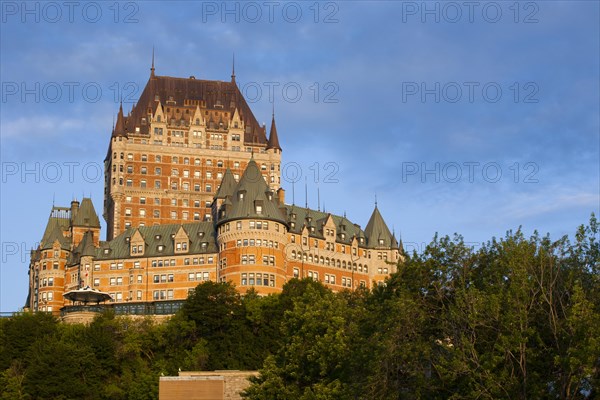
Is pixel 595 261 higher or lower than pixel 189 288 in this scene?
lower

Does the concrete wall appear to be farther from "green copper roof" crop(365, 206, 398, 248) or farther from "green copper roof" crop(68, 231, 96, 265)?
"green copper roof" crop(365, 206, 398, 248)

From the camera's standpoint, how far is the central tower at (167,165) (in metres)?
189

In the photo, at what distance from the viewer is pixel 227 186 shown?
178 metres

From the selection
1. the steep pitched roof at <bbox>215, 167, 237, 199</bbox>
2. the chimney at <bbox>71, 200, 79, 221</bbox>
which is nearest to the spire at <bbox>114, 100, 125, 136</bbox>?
the chimney at <bbox>71, 200, 79, 221</bbox>

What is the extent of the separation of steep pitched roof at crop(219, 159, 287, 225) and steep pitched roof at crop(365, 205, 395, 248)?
70.8 ft

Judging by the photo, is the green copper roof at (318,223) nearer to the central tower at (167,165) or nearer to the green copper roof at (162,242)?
the green copper roof at (162,242)

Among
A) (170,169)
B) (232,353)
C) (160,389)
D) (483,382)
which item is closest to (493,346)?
(483,382)

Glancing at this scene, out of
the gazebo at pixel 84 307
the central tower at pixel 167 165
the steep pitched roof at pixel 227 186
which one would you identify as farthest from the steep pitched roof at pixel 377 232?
the gazebo at pixel 84 307

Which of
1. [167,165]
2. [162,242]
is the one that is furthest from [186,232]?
[167,165]

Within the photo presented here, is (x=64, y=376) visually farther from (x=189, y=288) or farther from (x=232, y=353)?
(x=189, y=288)

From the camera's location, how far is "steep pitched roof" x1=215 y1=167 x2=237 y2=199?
176750mm

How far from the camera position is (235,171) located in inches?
7717

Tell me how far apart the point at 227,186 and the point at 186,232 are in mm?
14568

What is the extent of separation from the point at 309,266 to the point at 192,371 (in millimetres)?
49377
